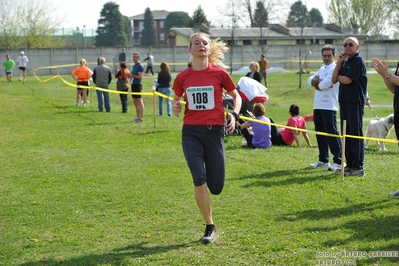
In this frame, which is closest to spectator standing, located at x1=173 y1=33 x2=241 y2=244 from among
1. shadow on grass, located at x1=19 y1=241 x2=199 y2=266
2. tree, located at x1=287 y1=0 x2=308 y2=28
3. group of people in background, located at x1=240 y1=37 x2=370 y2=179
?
shadow on grass, located at x1=19 y1=241 x2=199 y2=266

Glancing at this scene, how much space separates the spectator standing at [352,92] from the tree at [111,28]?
98.4 m

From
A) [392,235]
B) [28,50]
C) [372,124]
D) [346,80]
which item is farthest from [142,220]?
[28,50]

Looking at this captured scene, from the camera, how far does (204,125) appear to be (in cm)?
728

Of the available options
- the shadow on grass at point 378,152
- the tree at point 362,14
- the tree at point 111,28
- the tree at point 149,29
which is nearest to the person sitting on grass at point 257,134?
the shadow on grass at point 378,152

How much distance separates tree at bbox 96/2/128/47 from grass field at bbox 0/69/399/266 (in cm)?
9257

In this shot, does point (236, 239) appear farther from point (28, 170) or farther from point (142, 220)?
point (28, 170)

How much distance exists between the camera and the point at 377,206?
8711 millimetres

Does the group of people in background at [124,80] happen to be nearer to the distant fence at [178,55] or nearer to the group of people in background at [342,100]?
the group of people in background at [342,100]

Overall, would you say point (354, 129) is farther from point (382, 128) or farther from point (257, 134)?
point (382, 128)

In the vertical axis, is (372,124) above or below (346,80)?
below

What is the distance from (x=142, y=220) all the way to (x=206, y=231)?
1.30 meters

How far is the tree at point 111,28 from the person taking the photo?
4225 inches

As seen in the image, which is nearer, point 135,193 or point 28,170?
point 135,193

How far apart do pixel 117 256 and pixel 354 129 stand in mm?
5105
